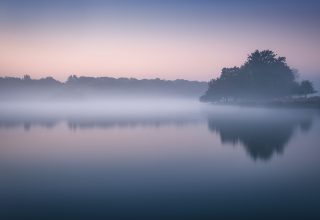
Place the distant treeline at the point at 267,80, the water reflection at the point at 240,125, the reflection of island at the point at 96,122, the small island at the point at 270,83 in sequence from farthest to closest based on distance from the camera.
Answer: the distant treeline at the point at 267,80
the small island at the point at 270,83
the reflection of island at the point at 96,122
the water reflection at the point at 240,125

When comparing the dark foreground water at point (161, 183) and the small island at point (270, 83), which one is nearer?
the dark foreground water at point (161, 183)

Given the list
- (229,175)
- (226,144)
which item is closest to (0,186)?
(229,175)

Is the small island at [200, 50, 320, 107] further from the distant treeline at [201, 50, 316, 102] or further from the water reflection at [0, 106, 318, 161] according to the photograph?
the water reflection at [0, 106, 318, 161]

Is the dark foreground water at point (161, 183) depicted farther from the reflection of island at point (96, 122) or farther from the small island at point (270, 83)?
the small island at point (270, 83)

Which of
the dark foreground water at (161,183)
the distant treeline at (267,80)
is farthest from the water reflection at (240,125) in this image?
the distant treeline at (267,80)

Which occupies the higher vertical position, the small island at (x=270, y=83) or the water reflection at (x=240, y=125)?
the small island at (x=270, y=83)

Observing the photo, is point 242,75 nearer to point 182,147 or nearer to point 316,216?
point 182,147

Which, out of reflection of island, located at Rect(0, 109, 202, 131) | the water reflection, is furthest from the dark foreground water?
reflection of island, located at Rect(0, 109, 202, 131)

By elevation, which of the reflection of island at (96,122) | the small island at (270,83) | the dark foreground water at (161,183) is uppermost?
the small island at (270,83)

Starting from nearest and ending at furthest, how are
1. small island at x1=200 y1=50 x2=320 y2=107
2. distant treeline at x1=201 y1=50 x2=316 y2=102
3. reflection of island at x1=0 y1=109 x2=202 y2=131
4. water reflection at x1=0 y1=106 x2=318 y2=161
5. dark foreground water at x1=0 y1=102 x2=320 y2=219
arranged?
dark foreground water at x1=0 y1=102 x2=320 y2=219
water reflection at x1=0 y1=106 x2=318 y2=161
reflection of island at x1=0 y1=109 x2=202 y2=131
small island at x1=200 y1=50 x2=320 y2=107
distant treeline at x1=201 y1=50 x2=316 y2=102

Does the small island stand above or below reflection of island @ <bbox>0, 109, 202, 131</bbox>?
above

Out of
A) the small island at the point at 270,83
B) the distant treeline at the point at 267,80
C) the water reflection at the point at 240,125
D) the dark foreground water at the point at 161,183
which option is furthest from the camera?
the distant treeline at the point at 267,80

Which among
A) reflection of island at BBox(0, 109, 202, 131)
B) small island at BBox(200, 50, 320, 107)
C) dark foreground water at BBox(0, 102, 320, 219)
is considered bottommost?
reflection of island at BBox(0, 109, 202, 131)

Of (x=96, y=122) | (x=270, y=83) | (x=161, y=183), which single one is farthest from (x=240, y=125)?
(x=270, y=83)
